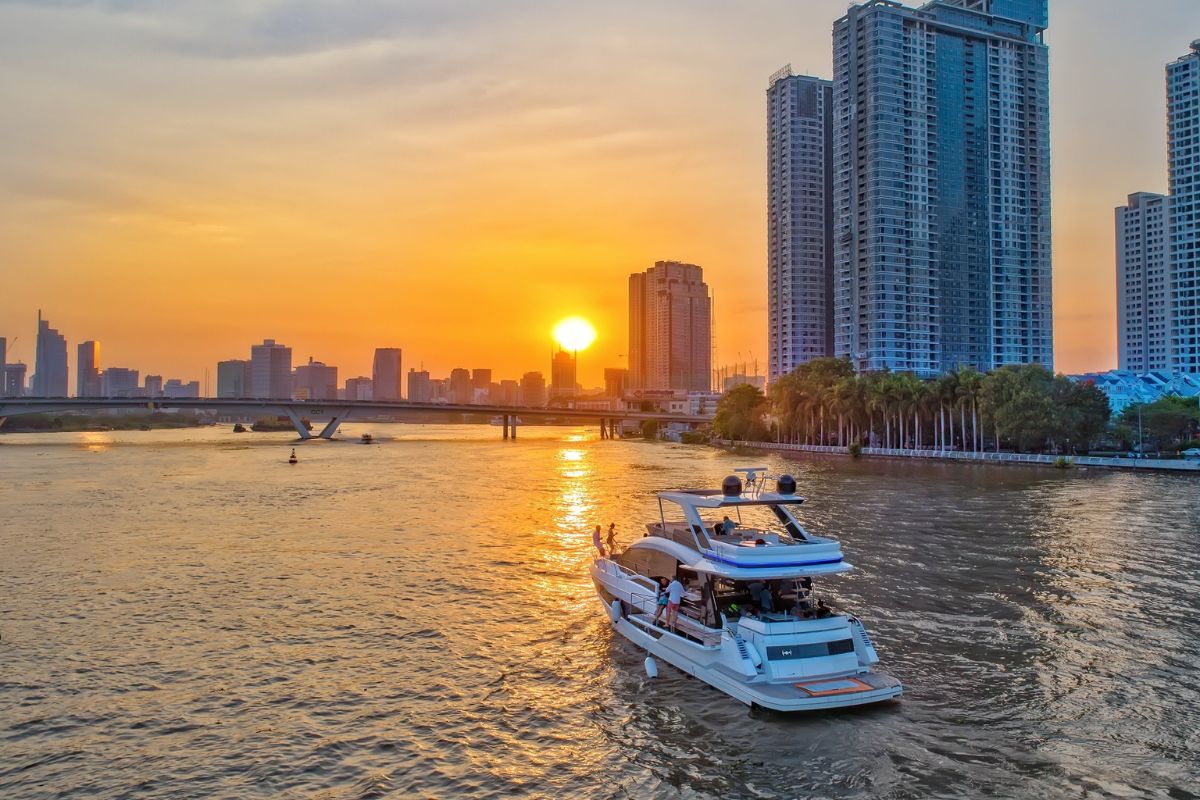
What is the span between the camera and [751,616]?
18.5 m

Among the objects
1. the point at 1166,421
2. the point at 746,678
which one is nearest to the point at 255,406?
the point at 1166,421

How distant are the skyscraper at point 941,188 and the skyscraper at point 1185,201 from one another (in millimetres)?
33629

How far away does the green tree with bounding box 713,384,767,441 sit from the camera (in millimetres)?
144750

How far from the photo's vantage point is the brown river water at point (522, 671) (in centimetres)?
1512

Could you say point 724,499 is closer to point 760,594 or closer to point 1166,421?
point 760,594

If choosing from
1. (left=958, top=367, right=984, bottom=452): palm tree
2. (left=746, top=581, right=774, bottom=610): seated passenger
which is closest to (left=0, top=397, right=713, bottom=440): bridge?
(left=958, top=367, right=984, bottom=452): palm tree

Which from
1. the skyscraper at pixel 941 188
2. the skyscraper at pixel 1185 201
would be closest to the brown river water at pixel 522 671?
the skyscraper at pixel 941 188

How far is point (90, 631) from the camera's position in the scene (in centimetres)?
2456

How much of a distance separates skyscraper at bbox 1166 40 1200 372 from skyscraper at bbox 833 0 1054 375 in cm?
3363

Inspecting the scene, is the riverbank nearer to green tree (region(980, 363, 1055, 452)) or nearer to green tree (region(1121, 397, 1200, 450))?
green tree (region(980, 363, 1055, 452))

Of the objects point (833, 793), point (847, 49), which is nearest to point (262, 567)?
point (833, 793)

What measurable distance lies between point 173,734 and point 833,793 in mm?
13537

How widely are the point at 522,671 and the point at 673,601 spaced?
4.29 metres

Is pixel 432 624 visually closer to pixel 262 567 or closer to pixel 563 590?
pixel 563 590
